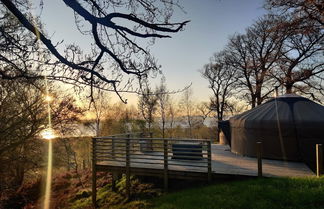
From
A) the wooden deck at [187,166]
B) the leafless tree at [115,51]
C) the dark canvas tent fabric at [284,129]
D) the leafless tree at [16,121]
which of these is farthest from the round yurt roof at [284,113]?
the leafless tree at [16,121]

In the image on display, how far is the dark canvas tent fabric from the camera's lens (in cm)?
698

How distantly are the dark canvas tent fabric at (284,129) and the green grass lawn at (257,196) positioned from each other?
2782mm

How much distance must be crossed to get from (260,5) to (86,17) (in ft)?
20.2

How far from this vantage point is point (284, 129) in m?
7.23

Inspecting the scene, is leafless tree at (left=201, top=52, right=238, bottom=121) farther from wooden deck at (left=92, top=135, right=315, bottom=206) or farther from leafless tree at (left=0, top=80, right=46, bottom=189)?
leafless tree at (left=0, top=80, right=46, bottom=189)

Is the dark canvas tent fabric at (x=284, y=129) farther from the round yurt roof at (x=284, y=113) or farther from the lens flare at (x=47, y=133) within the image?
the lens flare at (x=47, y=133)

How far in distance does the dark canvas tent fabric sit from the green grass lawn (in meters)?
2.78

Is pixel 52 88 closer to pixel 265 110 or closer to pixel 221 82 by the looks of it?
pixel 265 110

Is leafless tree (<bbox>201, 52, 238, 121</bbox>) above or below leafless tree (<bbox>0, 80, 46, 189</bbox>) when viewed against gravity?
above

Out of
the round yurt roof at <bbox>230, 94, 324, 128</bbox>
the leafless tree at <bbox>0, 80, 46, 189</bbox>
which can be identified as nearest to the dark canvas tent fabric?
the round yurt roof at <bbox>230, 94, 324, 128</bbox>

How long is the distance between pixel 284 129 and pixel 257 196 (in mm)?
3846

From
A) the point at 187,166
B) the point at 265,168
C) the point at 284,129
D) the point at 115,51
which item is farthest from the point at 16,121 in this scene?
the point at 284,129

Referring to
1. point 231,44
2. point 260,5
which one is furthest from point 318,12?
point 231,44

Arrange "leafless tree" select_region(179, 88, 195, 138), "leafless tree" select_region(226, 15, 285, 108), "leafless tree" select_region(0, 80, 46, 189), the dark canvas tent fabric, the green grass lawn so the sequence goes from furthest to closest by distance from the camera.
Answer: "leafless tree" select_region(179, 88, 195, 138)
"leafless tree" select_region(226, 15, 285, 108)
the dark canvas tent fabric
"leafless tree" select_region(0, 80, 46, 189)
the green grass lawn
